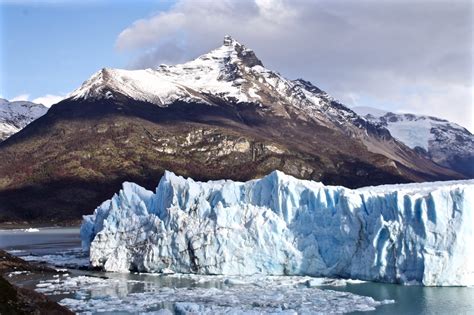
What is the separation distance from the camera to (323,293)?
28.1 m

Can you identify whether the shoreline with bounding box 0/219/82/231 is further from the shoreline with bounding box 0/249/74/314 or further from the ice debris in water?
the shoreline with bounding box 0/249/74/314

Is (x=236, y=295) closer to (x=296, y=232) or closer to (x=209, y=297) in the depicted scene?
(x=209, y=297)

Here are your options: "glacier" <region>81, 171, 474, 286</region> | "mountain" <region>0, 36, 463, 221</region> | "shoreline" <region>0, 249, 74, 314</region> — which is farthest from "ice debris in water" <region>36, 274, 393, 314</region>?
"mountain" <region>0, 36, 463, 221</region>

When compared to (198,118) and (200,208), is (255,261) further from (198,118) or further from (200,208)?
(198,118)

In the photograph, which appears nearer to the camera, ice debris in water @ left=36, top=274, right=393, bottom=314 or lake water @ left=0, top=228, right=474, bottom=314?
ice debris in water @ left=36, top=274, right=393, bottom=314

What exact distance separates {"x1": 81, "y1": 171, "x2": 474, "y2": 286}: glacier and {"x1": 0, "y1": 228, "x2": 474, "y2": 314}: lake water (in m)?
1.02

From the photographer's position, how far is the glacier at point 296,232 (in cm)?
2973

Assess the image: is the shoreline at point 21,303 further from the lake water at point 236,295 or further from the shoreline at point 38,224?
the shoreline at point 38,224

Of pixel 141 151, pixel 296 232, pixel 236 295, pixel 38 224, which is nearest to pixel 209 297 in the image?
pixel 236 295

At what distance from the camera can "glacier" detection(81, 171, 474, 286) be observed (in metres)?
29.7

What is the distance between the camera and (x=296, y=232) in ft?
111

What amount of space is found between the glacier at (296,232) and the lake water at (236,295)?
102cm

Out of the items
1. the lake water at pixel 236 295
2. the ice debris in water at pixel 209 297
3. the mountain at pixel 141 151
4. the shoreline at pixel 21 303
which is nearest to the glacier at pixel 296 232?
the lake water at pixel 236 295

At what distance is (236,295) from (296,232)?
23.0ft
